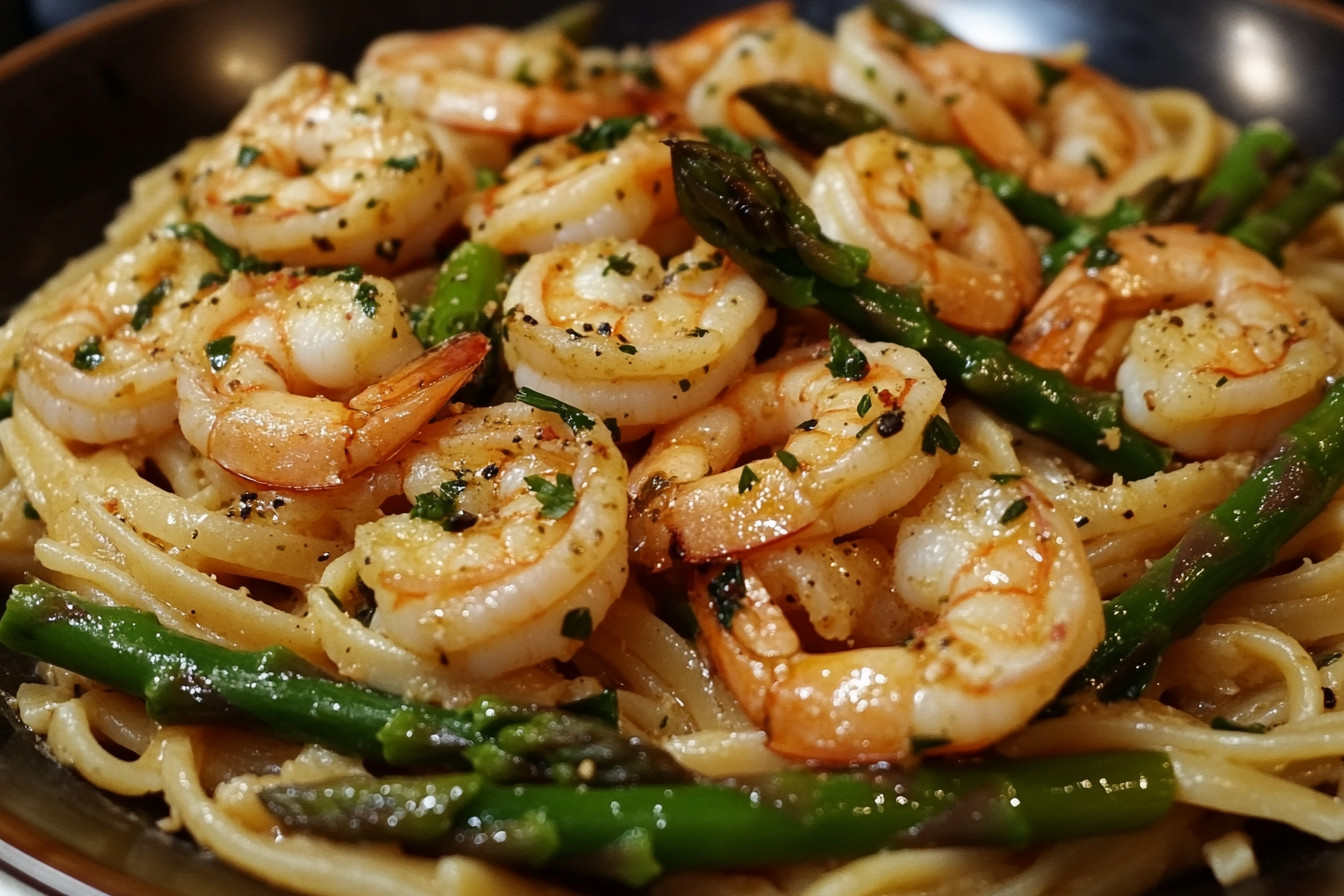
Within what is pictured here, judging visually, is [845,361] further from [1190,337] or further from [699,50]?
[699,50]

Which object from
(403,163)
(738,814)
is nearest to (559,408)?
(738,814)

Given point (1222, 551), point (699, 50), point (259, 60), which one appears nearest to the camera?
point (1222, 551)

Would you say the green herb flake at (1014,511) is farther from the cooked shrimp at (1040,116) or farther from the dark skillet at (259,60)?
the dark skillet at (259,60)

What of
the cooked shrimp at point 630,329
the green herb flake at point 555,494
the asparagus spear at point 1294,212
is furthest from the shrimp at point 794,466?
the asparagus spear at point 1294,212

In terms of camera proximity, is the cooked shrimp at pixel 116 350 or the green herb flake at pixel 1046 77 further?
the green herb flake at pixel 1046 77

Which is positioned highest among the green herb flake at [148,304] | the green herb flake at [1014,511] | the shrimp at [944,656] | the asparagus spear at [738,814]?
the green herb flake at [148,304]

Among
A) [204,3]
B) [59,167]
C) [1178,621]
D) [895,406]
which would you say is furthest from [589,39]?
[1178,621]
